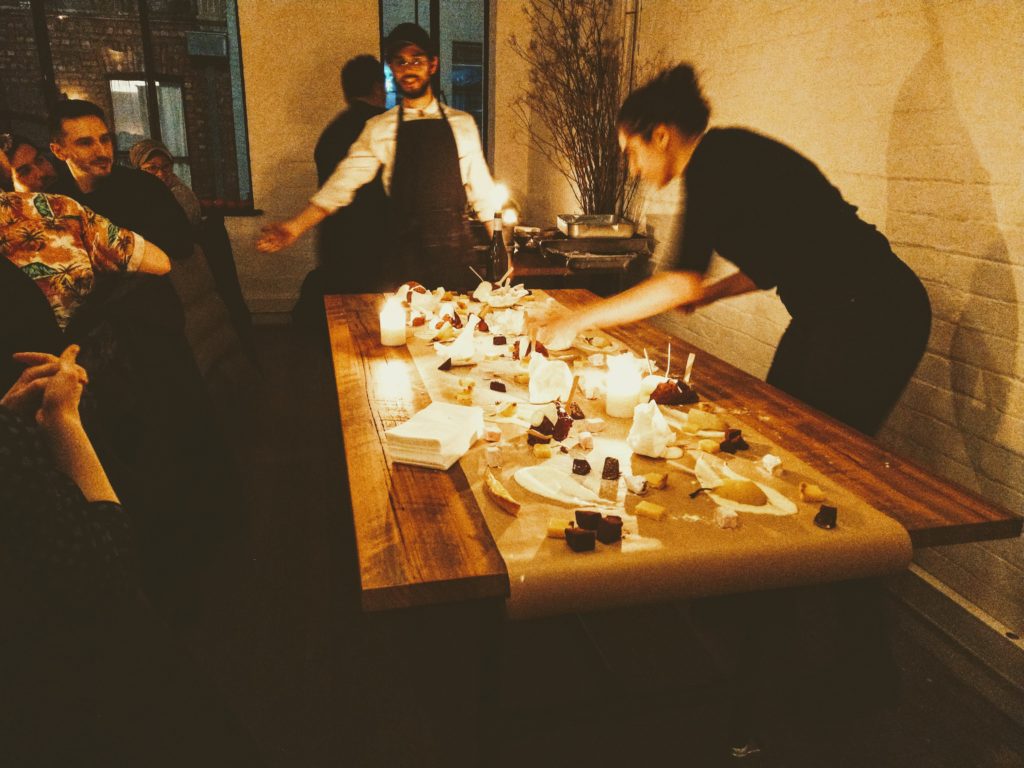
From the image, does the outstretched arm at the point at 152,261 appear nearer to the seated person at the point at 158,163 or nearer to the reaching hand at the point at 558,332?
the reaching hand at the point at 558,332

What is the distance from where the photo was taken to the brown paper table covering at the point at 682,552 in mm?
1052

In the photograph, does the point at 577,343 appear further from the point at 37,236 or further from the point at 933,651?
the point at 37,236

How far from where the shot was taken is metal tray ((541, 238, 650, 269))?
156 inches

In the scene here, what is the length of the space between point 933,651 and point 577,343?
1.37 m

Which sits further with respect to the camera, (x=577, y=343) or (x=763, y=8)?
(x=763, y=8)

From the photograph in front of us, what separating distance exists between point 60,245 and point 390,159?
5.64 feet

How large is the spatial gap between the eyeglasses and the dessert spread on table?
5.50 ft

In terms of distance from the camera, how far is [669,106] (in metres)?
1.91

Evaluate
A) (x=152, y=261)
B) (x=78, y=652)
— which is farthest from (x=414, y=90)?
(x=78, y=652)

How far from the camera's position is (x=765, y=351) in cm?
315

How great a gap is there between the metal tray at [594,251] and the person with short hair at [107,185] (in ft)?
6.12

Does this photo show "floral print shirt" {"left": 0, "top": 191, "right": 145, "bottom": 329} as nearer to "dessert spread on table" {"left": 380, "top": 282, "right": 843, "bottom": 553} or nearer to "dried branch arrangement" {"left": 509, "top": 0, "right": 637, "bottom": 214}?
"dessert spread on table" {"left": 380, "top": 282, "right": 843, "bottom": 553}

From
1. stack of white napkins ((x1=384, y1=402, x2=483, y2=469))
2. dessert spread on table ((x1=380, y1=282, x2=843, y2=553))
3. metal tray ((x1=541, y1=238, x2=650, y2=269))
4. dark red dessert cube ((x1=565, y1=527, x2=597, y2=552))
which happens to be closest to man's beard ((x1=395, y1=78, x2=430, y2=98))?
metal tray ((x1=541, y1=238, x2=650, y2=269))

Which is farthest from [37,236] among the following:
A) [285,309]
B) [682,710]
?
[285,309]
